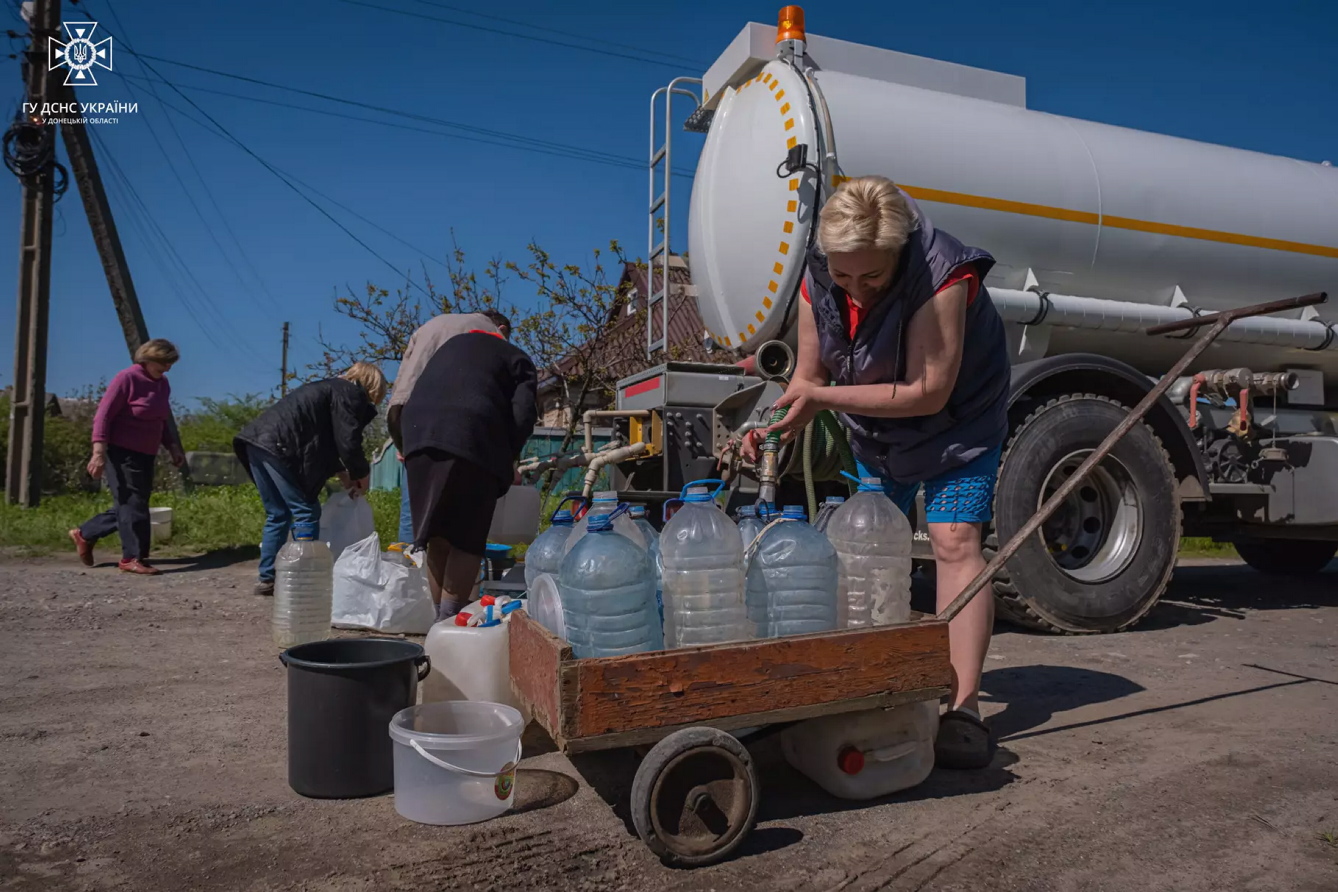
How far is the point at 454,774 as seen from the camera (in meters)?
2.28

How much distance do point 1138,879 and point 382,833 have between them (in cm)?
178

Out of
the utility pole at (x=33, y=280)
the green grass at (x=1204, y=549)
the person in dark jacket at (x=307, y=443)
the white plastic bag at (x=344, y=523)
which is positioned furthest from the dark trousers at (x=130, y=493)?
the green grass at (x=1204, y=549)

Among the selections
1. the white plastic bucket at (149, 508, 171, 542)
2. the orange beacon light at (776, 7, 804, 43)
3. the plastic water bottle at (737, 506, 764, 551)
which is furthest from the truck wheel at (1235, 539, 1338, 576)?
the white plastic bucket at (149, 508, 171, 542)

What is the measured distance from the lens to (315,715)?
2.42 m

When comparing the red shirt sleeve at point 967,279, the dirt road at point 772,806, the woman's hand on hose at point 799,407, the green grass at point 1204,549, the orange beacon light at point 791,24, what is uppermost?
the orange beacon light at point 791,24

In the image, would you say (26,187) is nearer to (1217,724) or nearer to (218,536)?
(218,536)

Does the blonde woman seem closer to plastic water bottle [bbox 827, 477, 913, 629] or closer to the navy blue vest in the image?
the navy blue vest

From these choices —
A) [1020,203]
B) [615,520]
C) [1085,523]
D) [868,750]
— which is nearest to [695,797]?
[868,750]

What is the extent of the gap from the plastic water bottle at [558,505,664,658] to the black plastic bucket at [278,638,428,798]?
595 mm

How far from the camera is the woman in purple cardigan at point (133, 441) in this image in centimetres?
669

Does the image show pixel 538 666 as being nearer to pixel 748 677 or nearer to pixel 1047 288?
pixel 748 677

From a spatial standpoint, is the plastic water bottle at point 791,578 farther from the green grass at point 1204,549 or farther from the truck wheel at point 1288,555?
the green grass at point 1204,549

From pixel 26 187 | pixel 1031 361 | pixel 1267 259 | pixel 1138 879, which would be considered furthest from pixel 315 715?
pixel 26 187

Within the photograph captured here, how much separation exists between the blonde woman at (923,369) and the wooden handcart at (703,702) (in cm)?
35
